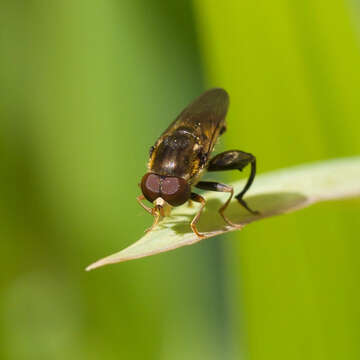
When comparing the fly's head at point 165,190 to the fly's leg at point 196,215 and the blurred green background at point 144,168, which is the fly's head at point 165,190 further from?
the blurred green background at point 144,168

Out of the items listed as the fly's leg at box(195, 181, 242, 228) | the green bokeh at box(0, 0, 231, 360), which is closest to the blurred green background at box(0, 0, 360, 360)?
the green bokeh at box(0, 0, 231, 360)

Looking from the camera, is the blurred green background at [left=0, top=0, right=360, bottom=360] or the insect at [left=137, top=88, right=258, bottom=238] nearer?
the insect at [left=137, top=88, right=258, bottom=238]

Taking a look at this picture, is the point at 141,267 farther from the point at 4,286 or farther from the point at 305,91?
the point at 305,91

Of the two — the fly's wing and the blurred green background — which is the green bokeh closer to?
the blurred green background

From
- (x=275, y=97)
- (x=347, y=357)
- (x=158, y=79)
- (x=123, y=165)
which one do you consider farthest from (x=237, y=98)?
(x=158, y=79)

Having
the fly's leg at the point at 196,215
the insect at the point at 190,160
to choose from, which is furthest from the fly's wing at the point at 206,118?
the fly's leg at the point at 196,215

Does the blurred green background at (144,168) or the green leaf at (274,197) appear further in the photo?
the blurred green background at (144,168)

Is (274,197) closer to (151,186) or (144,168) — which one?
(151,186)
